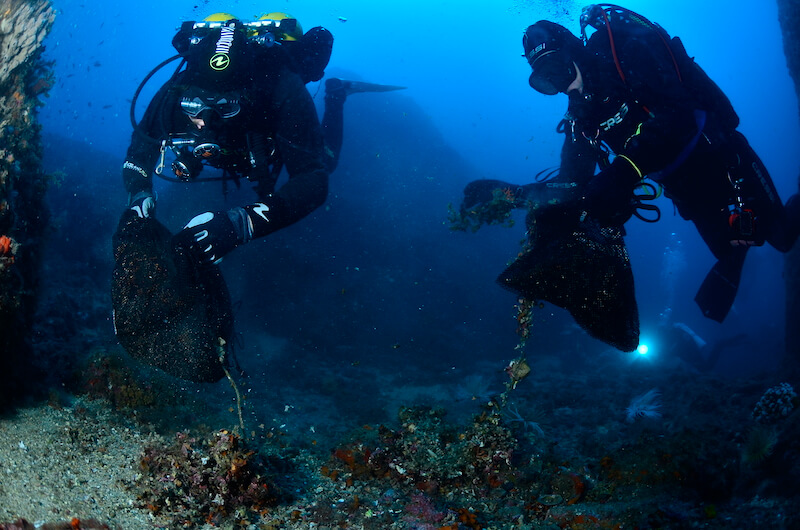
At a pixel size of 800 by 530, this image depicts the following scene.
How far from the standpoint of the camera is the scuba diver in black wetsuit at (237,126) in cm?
478

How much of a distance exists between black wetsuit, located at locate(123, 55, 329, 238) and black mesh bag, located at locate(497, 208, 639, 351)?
294cm

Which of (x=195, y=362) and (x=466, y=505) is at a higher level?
A: (x=466, y=505)

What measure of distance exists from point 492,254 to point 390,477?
16340 millimetres

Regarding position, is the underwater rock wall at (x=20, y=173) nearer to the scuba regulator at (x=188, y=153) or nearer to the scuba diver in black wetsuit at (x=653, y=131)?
the scuba regulator at (x=188, y=153)

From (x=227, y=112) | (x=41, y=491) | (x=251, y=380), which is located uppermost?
(x=227, y=112)

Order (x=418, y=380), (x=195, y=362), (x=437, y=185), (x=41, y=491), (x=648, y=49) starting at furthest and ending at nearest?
(x=437, y=185) → (x=418, y=380) → (x=648, y=49) → (x=195, y=362) → (x=41, y=491)

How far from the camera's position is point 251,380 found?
8.82 metres

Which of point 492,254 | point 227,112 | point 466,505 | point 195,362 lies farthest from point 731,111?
point 492,254

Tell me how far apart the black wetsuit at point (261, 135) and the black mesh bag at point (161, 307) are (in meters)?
1.66

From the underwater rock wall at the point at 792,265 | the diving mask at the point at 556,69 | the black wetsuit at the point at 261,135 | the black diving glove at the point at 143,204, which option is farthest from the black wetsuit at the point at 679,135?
the underwater rock wall at the point at 792,265

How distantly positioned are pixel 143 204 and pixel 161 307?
2164 mm

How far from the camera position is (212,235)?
3824 millimetres

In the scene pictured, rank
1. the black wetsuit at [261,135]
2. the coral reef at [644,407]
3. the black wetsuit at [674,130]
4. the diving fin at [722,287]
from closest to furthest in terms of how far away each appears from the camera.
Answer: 1. the black wetsuit at [674,130]
2. the black wetsuit at [261,135]
3. the diving fin at [722,287]
4. the coral reef at [644,407]

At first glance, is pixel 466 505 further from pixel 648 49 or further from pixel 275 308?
pixel 275 308
